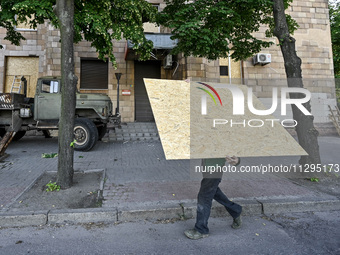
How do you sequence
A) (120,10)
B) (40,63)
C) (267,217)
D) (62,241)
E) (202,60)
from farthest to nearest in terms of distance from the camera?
1. (40,63)
2. (202,60)
3. (120,10)
4. (267,217)
5. (62,241)

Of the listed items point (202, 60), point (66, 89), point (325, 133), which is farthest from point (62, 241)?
point (325, 133)

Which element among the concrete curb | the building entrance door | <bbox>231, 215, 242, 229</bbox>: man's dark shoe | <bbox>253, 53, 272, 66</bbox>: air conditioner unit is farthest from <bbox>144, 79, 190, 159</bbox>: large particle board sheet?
<bbox>253, 53, 272, 66</bbox>: air conditioner unit

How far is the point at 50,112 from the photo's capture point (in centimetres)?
839

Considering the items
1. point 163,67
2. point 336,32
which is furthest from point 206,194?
point 336,32

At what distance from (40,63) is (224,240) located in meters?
15.1

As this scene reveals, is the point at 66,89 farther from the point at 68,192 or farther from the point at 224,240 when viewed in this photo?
the point at 224,240

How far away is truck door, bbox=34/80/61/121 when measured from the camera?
835 cm

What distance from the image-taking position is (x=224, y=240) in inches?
108

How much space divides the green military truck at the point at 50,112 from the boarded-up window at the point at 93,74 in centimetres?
520

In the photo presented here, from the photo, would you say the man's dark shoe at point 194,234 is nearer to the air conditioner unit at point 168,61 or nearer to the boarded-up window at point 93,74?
the air conditioner unit at point 168,61

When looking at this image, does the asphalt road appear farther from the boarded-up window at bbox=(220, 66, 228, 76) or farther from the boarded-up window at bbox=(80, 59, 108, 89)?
the boarded-up window at bbox=(80, 59, 108, 89)

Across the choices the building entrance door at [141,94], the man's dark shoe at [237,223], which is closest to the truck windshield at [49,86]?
the building entrance door at [141,94]

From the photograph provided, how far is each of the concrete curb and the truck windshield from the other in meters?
6.29

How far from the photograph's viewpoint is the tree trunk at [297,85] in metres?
5.20
